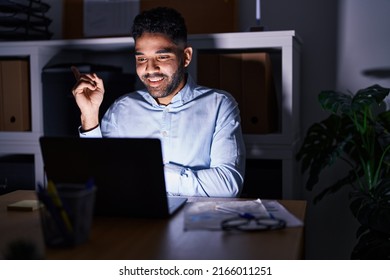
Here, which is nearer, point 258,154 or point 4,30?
point 258,154

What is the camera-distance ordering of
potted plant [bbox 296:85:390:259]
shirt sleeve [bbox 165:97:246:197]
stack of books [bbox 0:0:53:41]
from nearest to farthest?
1. shirt sleeve [bbox 165:97:246:197]
2. potted plant [bbox 296:85:390:259]
3. stack of books [bbox 0:0:53:41]

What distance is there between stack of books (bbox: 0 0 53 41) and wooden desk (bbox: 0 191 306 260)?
159cm

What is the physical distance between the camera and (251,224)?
99 cm

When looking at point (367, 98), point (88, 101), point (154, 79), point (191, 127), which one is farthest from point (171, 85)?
point (367, 98)

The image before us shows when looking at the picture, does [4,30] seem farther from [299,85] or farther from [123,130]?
[299,85]

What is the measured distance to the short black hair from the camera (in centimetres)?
179

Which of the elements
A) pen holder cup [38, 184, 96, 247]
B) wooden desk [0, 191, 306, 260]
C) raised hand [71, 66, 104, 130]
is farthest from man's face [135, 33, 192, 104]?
pen holder cup [38, 184, 96, 247]

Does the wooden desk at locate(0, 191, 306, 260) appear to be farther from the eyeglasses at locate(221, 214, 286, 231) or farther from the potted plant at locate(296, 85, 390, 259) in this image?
the potted plant at locate(296, 85, 390, 259)

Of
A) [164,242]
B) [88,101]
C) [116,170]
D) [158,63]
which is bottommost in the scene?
[164,242]

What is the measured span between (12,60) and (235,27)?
1.09m

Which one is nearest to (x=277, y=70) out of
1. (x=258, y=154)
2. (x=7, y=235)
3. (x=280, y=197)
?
(x=258, y=154)

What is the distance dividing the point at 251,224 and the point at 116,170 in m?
0.30

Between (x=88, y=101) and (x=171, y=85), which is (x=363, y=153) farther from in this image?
(x=88, y=101)

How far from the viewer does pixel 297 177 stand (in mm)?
2289
